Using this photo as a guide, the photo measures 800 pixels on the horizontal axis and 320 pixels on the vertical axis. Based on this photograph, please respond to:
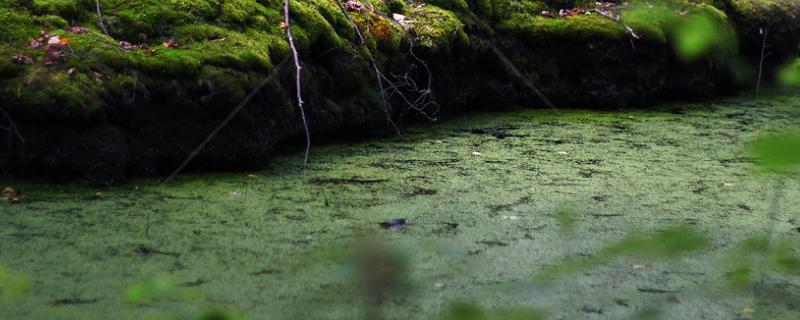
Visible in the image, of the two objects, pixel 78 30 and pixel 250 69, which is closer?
pixel 78 30

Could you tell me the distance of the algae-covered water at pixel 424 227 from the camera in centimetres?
191

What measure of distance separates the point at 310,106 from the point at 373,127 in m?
0.43

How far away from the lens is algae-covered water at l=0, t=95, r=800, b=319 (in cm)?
191

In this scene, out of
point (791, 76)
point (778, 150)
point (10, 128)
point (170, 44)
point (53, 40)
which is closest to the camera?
point (778, 150)

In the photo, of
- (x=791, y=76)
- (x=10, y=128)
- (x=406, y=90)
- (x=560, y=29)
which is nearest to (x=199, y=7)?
(x=10, y=128)

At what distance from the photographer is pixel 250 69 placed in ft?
10.7

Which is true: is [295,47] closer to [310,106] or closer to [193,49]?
[310,106]

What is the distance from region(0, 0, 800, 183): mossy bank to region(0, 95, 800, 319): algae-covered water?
0.15 meters

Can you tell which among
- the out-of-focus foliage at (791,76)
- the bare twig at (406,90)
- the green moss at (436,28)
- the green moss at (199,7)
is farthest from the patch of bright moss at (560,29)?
the out-of-focus foliage at (791,76)

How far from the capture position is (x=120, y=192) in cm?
275

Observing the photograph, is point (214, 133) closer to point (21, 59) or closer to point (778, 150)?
point (21, 59)

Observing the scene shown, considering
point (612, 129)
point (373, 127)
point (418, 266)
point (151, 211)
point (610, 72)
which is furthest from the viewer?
point (610, 72)

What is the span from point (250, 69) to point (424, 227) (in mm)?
1126

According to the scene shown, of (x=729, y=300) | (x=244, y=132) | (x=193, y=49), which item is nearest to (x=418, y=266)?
(x=729, y=300)
